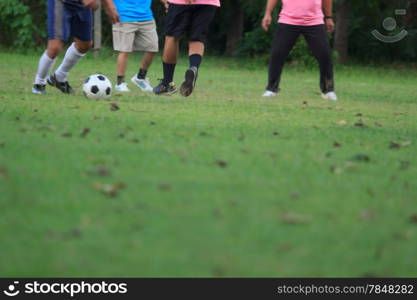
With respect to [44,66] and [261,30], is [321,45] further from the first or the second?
[261,30]

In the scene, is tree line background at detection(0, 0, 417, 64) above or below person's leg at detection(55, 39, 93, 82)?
below

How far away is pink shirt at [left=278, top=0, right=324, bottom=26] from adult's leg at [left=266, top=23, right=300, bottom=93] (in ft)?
0.34

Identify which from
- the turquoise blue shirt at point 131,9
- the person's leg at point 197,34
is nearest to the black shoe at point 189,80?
the person's leg at point 197,34

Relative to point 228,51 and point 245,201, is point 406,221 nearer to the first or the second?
point 245,201

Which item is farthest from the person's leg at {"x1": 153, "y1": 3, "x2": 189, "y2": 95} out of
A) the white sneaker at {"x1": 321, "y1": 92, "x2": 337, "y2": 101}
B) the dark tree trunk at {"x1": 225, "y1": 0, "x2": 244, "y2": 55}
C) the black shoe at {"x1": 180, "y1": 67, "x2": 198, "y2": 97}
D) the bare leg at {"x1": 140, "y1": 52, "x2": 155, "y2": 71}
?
the dark tree trunk at {"x1": 225, "y1": 0, "x2": 244, "y2": 55}

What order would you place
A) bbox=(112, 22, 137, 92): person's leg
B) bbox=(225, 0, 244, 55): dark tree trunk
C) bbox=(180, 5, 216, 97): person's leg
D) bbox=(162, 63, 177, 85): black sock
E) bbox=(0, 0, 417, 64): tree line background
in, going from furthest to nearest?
bbox=(225, 0, 244, 55): dark tree trunk
bbox=(0, 0, 417, 64): tree line background
bbox=(112, 22, 137, 92): person's leg
bbox=(162, 63, 177, 85): black sock
bbox=(180, 5, 216, 97): person's leg

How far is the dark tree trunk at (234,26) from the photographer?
101 feet

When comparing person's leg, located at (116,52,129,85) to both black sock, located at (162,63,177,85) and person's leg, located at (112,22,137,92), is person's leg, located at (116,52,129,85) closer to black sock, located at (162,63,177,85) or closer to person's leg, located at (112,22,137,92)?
person's leg, located at (112,22,137,92)

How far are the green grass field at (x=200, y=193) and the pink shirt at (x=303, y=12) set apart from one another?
3.07 meters

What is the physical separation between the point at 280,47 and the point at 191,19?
6.91 feet
